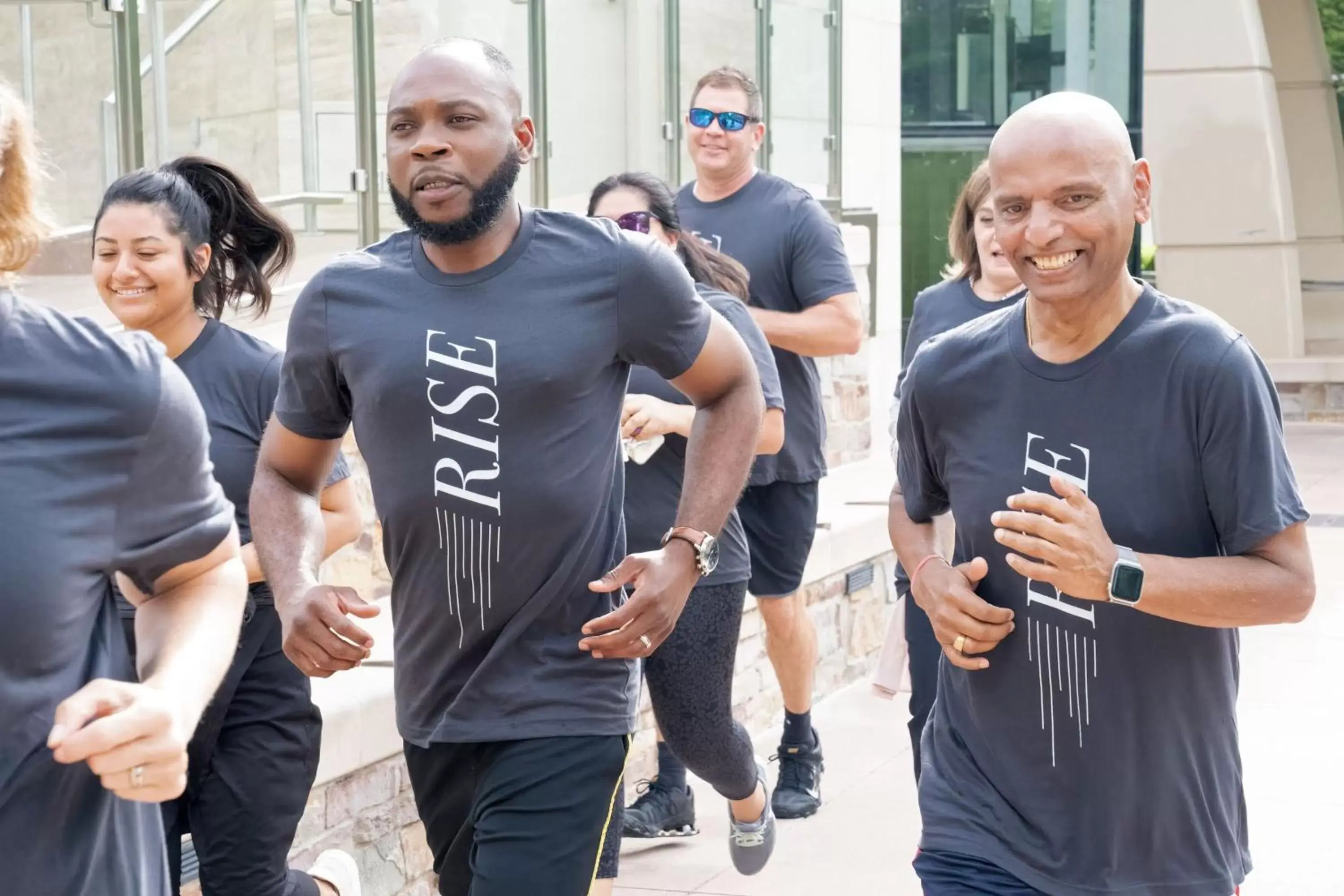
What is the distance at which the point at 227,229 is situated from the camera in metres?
4.77

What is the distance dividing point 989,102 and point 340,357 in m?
19.7

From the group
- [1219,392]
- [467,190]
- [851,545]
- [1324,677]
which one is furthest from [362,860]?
[1324,677]

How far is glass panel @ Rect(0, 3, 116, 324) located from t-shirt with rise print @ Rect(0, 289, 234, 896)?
3879mm

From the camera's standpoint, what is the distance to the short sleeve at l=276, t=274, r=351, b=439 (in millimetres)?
3703

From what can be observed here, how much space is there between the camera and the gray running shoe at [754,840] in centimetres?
568

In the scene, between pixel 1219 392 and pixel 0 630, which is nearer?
pixel 0 630

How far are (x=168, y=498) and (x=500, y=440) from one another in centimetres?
132

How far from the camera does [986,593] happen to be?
10.7 ft

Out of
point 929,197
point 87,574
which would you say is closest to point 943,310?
point 87,574

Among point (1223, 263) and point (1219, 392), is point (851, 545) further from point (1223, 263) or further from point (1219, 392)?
point (1223, 263)

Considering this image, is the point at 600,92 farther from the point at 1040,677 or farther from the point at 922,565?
the point at 1040,677

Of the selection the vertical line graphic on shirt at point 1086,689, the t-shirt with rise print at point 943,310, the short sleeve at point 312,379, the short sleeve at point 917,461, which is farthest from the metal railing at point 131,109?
the vertical line graphic on shirt at point 1086,689

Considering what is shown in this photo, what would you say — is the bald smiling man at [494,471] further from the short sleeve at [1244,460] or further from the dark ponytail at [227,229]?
the short sleeve at [1244,460]

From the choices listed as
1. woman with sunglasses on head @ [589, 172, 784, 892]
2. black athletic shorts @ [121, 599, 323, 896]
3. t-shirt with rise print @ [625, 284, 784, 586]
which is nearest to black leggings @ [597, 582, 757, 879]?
woman with sunglasses on head @ [589, 172, 784, 892]
